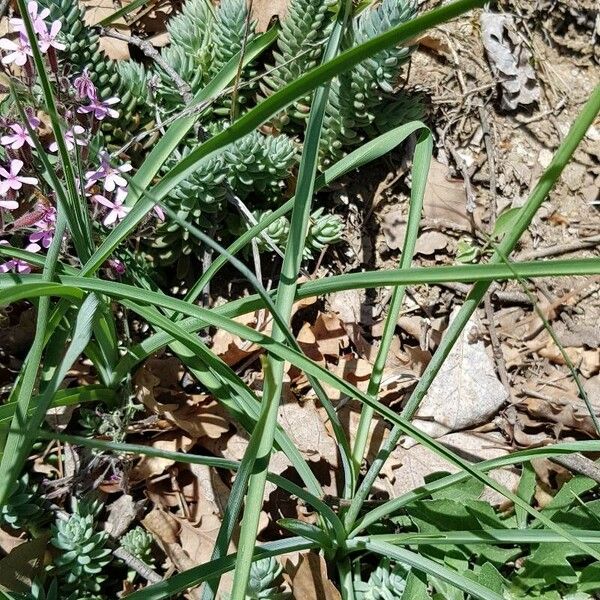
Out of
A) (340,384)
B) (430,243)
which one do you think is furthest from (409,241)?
(430,243)

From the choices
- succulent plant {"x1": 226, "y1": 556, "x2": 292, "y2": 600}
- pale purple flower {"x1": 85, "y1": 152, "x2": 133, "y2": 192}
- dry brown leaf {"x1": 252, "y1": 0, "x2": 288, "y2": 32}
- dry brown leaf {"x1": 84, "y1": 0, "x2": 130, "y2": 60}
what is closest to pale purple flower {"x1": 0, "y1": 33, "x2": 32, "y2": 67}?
pale purple flower {"x1": 85, "y1": 152, "x2": 133, "y2": 192}

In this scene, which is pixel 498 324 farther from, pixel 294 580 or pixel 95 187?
pixel 95 187

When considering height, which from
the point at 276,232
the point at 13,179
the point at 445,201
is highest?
the point at 445,201

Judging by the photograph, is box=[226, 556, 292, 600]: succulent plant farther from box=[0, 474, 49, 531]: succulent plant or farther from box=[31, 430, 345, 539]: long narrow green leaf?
box=[0, 474, 49, 531]: succulent plant

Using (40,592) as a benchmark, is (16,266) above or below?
above

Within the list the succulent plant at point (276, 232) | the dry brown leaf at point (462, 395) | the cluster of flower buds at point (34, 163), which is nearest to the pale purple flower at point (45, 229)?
the cluster of flower buds at point (34, 163)

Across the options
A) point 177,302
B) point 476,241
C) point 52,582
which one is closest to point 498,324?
point 476,241

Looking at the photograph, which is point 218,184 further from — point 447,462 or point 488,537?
point 488,537
